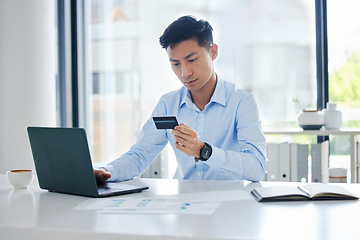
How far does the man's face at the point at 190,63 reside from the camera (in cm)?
204

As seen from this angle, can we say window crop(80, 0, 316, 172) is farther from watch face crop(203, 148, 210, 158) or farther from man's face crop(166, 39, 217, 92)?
watch face crop(203, 148, 210, 158)

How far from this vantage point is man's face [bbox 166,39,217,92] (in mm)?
2035

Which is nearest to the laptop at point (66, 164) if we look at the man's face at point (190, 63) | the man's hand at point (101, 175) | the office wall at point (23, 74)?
the man's hand at point (101, 175)

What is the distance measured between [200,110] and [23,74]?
1929 mm

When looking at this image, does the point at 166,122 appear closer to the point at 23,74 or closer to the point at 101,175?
the point at 101,175

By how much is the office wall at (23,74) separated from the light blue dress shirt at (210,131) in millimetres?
1644

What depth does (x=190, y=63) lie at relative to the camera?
6.72 ft

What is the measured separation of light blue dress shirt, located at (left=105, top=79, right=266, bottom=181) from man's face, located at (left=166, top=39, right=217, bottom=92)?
0.11 m

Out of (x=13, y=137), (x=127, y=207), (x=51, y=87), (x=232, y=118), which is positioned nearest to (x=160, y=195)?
(x=127, y=207)

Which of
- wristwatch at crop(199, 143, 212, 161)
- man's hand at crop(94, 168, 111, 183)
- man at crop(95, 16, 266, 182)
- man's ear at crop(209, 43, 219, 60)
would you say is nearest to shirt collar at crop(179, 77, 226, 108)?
man at crop(95, 16, 266, 182)

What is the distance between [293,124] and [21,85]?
2.30m

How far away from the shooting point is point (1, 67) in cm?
330

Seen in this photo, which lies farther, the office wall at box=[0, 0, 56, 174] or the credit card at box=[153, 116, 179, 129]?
the office wall at box=[0, 0, 56, 174]

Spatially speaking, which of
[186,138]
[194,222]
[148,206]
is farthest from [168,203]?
[186,138]
